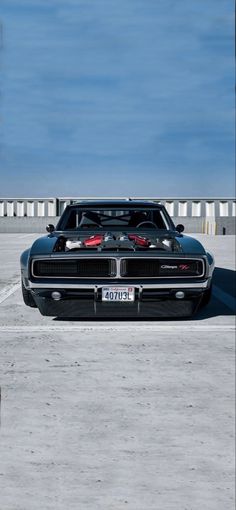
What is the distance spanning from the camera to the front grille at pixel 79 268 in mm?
7184

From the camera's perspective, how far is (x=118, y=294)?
7.11 m

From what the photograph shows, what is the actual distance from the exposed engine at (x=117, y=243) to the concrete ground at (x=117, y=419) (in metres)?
0.87

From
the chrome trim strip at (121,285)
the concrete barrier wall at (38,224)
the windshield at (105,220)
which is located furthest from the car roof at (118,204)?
the concrete barrier wall at (38,224)

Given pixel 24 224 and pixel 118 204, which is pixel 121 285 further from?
pixel 24 224

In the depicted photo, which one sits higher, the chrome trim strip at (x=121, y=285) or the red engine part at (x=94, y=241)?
the red engine part at (x=94, y=241)

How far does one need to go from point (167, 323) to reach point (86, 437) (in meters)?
3.67

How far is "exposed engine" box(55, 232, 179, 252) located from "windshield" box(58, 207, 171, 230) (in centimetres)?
34

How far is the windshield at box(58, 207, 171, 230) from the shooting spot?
28.4 feet

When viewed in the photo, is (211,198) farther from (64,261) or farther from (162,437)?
(162,437)

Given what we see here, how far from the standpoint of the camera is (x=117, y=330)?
7273 millimetres

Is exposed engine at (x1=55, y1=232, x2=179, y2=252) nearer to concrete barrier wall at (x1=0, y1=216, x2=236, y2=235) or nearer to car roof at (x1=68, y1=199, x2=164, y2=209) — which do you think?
car roof at (x1=68, y1=199, x2=164, y2=209)

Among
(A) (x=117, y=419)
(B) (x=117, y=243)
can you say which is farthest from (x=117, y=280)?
Result: (A) (x=117, y=419)

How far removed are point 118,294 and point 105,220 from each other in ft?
6.88

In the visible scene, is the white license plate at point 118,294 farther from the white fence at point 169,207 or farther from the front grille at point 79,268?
the white fence at point 169,207
